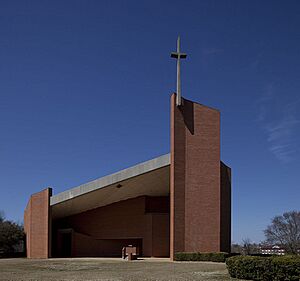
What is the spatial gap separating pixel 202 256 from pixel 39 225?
56.0 ft

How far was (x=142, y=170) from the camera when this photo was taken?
32.1 m

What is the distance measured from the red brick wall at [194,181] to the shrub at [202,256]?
2.68 ft

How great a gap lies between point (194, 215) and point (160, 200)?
1121cm

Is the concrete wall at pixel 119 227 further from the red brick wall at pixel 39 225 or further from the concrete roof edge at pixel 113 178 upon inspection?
the concrete roof edge at pixel 113 178

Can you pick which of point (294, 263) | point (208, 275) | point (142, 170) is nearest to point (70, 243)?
point (142, 170)

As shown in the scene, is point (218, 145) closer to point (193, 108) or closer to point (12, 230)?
point (193, 108)

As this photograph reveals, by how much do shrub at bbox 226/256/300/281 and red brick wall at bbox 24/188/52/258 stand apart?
79.1 feet

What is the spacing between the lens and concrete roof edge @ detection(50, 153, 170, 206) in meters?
30.9

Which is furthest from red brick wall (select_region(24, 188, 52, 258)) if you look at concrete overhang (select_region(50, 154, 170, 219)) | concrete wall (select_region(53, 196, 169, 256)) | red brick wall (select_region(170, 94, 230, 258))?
red brick wall (select_region(170, 94, 230, 258))

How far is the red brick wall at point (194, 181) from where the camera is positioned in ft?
95.1

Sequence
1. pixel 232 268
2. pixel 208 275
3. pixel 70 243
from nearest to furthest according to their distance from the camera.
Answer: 1. pixel 232 268
2. pixel 208 275
3. pixel 70 243

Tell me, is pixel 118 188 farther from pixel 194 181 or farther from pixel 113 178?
pixel 194 181

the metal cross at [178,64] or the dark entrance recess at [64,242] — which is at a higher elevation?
the metal cross at [178,64]

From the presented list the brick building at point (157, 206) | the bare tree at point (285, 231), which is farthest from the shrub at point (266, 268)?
the bare tree at point (285, 231)
